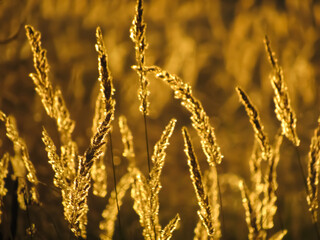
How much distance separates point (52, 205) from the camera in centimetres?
191

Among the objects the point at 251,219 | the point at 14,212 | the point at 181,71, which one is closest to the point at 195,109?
the point at 251,219

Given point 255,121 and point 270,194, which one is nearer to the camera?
point 255,121

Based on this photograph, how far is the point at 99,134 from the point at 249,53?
2.60 metres

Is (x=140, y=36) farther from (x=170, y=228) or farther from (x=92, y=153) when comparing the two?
(x=170, y=228)

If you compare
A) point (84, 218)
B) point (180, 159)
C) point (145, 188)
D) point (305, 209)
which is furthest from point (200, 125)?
point (180, 159)

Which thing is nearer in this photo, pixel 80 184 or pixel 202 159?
pixel 80 184

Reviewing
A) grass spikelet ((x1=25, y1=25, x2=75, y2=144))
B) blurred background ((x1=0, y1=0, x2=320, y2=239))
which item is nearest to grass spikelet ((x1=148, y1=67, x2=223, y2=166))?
grass spikelet ((x1=25, y1=25, x2=75, y2=144))

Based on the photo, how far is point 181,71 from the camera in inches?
136

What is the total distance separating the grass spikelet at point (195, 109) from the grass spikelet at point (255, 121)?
12 cm

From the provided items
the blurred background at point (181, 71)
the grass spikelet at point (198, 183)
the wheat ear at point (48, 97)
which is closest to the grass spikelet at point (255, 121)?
the grass spikelet at point (198, 183)

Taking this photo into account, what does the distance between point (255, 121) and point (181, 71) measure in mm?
2286

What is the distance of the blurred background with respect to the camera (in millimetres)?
2664

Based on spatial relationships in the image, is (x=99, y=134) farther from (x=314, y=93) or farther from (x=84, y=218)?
(x=314, y=93)

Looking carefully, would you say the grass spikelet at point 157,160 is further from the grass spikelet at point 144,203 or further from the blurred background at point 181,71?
the blurred background at point 181,71
